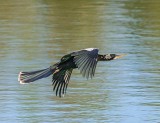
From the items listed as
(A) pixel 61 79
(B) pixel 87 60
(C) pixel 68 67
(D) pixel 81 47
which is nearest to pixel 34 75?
(C) pixel 68 67

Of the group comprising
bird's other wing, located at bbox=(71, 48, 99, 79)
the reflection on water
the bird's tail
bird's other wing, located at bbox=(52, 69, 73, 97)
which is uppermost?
bird's other wing, located at bbox=(71, 48, 99, 79)

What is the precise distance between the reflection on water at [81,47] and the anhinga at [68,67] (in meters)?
1.84

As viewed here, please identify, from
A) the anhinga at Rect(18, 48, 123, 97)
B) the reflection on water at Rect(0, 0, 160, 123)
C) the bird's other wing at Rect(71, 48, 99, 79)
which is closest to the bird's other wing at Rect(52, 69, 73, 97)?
the anhinga at Rect(18, 48, 123, 97)

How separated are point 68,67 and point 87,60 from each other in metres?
0.45

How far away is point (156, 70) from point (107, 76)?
810 mm

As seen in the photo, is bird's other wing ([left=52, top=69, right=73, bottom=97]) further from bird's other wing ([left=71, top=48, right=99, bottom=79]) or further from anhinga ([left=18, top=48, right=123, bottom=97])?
bird's other wing ([left=71, top=48, right=99, bottom=79])

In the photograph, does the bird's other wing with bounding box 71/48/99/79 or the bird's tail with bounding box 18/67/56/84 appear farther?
the bird's tail with bounding box 18/67/56/84

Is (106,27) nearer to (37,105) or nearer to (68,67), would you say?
(37,105)

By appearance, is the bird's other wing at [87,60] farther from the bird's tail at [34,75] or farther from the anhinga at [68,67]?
the bird's tail at [34,75]

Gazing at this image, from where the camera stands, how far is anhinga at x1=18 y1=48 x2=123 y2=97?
7.55 meters

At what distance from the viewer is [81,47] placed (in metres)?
15.4

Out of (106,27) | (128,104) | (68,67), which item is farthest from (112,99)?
(106,27)

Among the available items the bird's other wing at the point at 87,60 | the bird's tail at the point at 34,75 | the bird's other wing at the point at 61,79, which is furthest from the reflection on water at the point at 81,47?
the bird's other wing at the point at 87,60

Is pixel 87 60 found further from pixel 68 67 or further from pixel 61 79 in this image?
pixel 61 79
